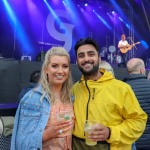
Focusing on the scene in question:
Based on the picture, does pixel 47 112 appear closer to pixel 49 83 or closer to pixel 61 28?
pixel 49 83

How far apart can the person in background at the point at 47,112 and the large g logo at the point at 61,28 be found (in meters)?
9.21

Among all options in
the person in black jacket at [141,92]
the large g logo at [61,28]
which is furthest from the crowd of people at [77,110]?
the large g logo at [61,28]

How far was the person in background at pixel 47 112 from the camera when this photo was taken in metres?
1.72

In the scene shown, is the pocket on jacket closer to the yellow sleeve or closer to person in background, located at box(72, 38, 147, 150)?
person in background, located at box(72, 38, 147, 150)

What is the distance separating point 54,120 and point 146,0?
42.6 feet

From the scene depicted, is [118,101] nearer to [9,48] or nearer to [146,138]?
[146,138]

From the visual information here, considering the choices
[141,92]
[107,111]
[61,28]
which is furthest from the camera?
[61,28]

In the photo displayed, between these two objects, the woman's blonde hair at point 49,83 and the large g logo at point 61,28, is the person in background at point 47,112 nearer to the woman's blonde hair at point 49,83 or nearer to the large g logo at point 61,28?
the woman's blonde hair at point 49,83

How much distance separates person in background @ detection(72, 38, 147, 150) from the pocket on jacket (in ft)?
0.98

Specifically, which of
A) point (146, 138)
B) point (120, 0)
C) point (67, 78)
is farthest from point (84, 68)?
point (120, 0)

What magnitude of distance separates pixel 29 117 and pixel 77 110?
1.17 ft

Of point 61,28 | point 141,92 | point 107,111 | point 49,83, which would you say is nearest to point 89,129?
point 107,111

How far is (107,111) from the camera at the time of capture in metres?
1.83

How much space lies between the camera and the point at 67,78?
205 cm
